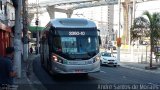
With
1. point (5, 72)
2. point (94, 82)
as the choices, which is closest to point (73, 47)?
point (94, 82)

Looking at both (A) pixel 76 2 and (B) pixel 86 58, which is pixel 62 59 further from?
(A) pixel 76 2

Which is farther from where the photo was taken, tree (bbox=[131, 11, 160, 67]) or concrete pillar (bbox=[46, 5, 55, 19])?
concrete pillar (bbox=[46, 5, 55, 19])

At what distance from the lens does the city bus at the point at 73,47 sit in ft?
71.2

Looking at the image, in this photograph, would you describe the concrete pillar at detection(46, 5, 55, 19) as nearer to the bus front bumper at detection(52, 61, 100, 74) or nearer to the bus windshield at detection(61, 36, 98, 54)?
the bus windshield at detection(61, 36, 98, 54)

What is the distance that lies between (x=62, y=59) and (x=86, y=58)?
1.24 metres

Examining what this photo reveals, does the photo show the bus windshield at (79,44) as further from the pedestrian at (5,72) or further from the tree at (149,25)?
the tree at (149,25)

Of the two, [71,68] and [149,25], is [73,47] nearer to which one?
[71,68]

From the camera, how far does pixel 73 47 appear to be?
2200 centimetres

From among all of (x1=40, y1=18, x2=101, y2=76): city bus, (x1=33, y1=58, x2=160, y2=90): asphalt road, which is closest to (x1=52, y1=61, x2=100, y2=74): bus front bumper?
(x1=40, y1=18, x2=101, y2=76): city bus

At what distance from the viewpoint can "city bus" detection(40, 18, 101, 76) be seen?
71.2 ft

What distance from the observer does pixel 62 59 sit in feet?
71.2

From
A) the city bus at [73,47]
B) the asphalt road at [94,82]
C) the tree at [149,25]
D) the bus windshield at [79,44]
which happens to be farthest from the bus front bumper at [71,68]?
the tree at [149,25]

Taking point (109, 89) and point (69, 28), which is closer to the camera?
point (109, 89)

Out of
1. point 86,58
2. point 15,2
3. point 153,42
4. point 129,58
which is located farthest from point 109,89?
point 129,58
